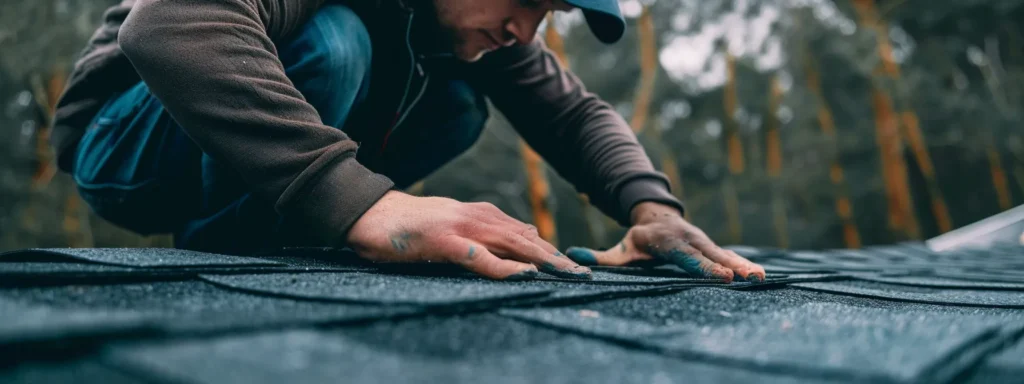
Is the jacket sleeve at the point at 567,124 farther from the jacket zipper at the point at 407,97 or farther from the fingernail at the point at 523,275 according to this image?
the fingernail at the point at 523,275

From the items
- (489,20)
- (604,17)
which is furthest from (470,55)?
(604,17)

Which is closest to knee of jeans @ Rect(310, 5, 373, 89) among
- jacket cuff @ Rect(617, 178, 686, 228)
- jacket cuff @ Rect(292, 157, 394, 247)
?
jacket cuff @ Rect(292, 157, 394, 247)

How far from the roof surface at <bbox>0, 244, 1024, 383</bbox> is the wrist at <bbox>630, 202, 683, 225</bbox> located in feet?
1.95

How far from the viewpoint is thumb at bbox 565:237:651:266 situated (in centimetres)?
147

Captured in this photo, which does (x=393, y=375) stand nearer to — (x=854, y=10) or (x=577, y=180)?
(x=577, y=180)

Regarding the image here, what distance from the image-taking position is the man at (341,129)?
0.99 metres

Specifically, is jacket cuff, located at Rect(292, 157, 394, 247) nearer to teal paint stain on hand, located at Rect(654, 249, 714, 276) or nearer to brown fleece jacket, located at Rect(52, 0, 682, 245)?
brown fleece jacket, located at Rect(52, 0, 682, 245)

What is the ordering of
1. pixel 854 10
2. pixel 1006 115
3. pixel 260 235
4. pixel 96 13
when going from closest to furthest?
pixel 260 235
pixel 96 13
pixel 1006 115
pixel 854 10

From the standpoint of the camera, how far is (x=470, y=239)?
3.26 feet

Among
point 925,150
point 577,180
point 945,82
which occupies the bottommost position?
point 577,180

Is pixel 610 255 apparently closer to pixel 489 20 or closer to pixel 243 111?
pixel 489 20

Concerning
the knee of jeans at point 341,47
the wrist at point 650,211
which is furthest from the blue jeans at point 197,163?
the wrist at point 650,211

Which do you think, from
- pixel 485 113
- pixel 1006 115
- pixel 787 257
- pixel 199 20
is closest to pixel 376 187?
pixel 199 20

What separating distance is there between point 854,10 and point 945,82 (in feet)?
7.56
